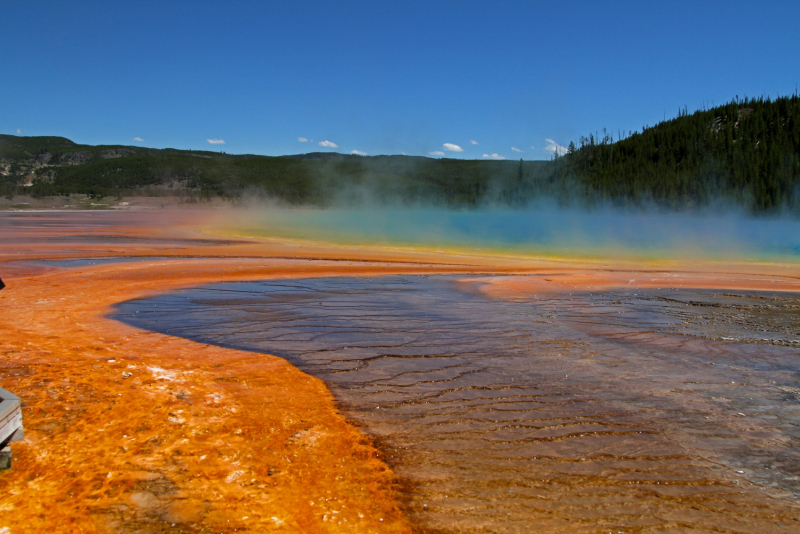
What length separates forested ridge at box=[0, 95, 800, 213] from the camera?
81938 millimetres

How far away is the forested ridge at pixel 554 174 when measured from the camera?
81938 mm

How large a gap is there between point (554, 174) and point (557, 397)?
363ft

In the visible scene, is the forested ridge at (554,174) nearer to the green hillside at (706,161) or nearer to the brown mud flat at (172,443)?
the green hillside at (706,161)

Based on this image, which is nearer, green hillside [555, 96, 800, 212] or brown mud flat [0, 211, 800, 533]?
brown mud flat [0, 211, 800, 533]

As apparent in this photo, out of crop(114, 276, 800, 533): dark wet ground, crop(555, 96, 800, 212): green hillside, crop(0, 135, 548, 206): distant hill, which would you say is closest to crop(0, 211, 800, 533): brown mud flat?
crop(114, 276, 800, 533): dark wet ground

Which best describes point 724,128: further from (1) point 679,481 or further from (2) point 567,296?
(1) point 679,481

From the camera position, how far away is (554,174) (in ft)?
365

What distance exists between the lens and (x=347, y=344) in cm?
871

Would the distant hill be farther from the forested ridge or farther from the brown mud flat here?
the brown mud flat

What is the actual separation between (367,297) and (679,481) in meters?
9.32

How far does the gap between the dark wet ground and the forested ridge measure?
7817cm

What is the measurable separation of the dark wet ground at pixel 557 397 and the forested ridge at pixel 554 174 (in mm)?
78171

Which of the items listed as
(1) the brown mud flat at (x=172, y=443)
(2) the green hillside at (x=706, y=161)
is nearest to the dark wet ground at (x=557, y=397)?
(1) the brown mud flat at (x=172, y=443)

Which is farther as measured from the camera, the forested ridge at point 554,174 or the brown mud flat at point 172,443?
the forested ridge at point 554,174
